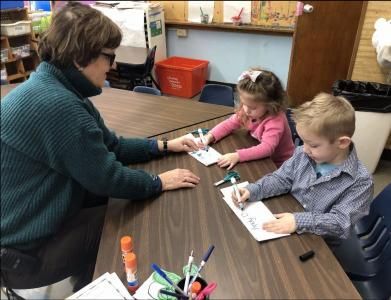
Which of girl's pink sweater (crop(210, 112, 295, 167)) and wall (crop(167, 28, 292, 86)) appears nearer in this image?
girl's pink sweater (crop(210, 112, 295, 167))

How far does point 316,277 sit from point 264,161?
693 mm

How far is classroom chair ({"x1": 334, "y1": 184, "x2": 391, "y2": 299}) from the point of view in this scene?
1.20 m

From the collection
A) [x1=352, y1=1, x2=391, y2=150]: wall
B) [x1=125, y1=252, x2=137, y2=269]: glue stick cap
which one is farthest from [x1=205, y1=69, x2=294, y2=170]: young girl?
[x1=352, y1=1, x2=391, y2=150]: wall

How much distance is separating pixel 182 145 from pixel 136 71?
2710 millimetres

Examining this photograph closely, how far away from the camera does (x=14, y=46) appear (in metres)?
4.27

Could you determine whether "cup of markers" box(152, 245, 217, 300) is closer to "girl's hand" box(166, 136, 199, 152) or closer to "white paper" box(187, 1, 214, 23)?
"girl's hand" box(166, 136, 199, 152)

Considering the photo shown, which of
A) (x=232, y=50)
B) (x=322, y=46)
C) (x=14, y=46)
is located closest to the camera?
(x=322, y=46)

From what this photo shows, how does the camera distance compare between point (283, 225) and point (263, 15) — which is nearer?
point (283, 225)

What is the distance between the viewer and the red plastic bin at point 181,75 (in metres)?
4.29

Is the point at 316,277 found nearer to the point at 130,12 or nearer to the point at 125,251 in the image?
the point at 125,251

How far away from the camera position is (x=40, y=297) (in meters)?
1.67

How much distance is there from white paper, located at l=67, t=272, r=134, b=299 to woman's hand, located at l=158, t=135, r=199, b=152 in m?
0.76

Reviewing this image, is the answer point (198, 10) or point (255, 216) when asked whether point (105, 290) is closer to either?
point (255, 216)

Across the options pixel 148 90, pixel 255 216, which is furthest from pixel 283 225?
pixel 148 90
